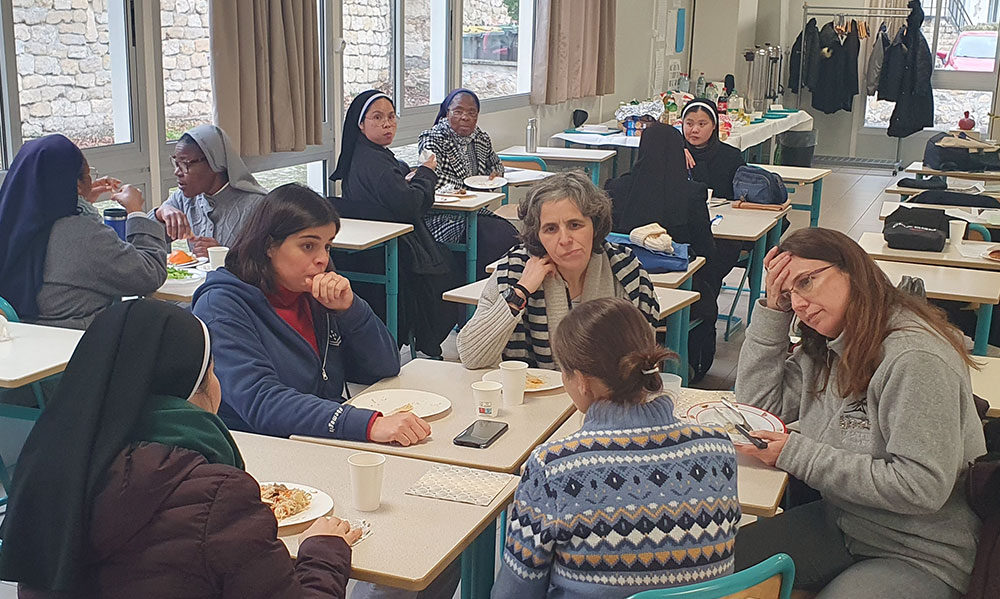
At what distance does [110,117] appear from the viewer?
15.0 feet

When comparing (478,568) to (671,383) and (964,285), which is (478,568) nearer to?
(671,383)

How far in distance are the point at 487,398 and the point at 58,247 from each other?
1746 millimetres

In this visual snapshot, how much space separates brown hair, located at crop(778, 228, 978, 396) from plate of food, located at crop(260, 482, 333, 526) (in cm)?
109

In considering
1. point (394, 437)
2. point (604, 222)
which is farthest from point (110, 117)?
point (394, 437)

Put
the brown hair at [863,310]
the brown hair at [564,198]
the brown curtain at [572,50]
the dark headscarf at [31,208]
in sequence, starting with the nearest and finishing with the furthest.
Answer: the brown hair at [863,310] → the brown hair at [564,198] → the dark headscarf at [31,208] → the brown curtain at [572,50]

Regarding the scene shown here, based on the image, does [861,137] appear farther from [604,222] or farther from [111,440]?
[111,440]

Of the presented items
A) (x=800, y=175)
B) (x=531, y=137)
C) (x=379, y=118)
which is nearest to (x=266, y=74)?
(x=379, y=118)

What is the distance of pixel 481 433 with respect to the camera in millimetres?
2332

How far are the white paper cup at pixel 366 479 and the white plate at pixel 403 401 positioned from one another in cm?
52

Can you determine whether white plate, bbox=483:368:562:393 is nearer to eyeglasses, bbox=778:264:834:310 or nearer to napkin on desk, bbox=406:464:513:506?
napkin on desk, bbox=406:464:513:506

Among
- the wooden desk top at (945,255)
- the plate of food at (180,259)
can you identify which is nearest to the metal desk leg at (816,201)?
the wooden desk top at (945,255)

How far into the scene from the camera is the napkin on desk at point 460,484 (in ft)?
6.52

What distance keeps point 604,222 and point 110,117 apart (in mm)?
2580

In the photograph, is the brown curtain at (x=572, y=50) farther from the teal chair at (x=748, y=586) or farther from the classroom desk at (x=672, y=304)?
the teal chair at (x=748, y=586)
